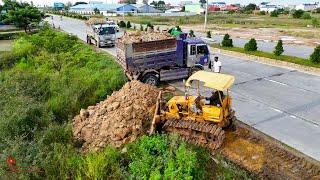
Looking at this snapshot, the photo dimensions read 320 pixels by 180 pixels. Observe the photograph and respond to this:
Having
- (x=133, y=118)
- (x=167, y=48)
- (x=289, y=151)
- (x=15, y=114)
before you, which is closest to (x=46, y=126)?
(x=15, y=114)

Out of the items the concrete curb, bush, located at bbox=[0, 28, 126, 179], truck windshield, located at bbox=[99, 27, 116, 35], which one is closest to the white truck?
truck windshield, located at bbox=[99, 27, 116, 35]

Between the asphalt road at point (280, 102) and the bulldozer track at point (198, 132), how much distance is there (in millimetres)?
2289

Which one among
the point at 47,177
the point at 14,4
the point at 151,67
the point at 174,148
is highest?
the point at 14,4

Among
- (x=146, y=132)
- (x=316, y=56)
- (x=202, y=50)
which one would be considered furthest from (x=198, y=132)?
(x=316, y=56)

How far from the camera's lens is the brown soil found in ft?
32.2

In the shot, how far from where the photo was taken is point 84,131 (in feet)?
42.1

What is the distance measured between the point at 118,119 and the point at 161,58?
21.2 feet

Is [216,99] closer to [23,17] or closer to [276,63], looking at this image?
[276,63]

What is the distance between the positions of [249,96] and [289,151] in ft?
19.0

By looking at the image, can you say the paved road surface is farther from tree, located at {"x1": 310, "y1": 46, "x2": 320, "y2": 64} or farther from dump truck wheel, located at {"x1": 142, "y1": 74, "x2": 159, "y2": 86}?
dump truck wheel, located at {"x1": 142, "y1": 74, "x2": 159, "y2": 86}

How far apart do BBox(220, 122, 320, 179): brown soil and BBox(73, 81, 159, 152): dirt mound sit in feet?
10.7

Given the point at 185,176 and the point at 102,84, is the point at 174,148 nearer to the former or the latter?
the point at 185,176

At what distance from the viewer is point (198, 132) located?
11531 millimetres

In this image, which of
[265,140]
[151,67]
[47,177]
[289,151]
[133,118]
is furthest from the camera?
[151,67]
